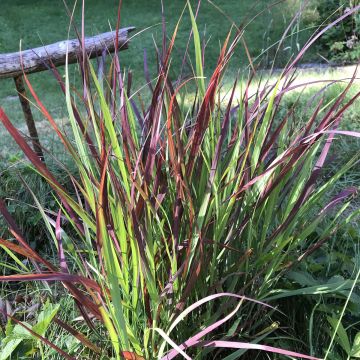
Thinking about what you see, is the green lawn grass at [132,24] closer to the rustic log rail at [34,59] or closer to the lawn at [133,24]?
the lawn at [133,24]

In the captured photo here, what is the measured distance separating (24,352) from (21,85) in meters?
2.02

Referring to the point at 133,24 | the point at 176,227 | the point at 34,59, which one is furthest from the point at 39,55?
the point at 133,24

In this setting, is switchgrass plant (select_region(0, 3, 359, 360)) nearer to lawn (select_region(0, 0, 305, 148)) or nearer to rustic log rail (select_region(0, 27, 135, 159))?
rustic log rail (select_region(0, 27, 135, 159))

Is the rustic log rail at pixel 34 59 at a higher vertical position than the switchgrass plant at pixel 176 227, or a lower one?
lower

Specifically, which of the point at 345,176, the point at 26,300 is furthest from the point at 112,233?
the point at 345,176

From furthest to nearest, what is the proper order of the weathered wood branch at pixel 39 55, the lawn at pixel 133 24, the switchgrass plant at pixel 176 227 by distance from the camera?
the lawn at pixel 133 24, the weathered wood branch at pixel 39 55, the switchgrass plant at pixel 176 227

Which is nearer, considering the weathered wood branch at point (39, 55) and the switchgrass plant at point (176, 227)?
the switchgrass plant at point (176, 227)

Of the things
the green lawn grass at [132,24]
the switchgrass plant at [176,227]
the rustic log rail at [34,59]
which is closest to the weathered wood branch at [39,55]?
the rustic log rail at [34,59]

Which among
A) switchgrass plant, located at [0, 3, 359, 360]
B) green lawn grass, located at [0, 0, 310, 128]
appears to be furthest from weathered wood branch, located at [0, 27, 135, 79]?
green lawn grass, located at [0, 0, 310, 128]

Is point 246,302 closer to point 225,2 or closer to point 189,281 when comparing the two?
point 189,281

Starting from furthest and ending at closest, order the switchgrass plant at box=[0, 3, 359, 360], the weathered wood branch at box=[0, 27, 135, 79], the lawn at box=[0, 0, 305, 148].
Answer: the lawn at box=[0, 0, 305, 148]
the weathered wood branch at box=[0, 27, 135, 79]
the switchgrass plant at box=[0, 3, 359, 360]

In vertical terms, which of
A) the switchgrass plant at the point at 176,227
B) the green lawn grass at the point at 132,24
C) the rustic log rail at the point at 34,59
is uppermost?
the switchgrass plant at the point at 176,227

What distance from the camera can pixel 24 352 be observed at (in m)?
2.00

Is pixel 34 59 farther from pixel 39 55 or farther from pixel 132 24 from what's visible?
pixel 132 24
